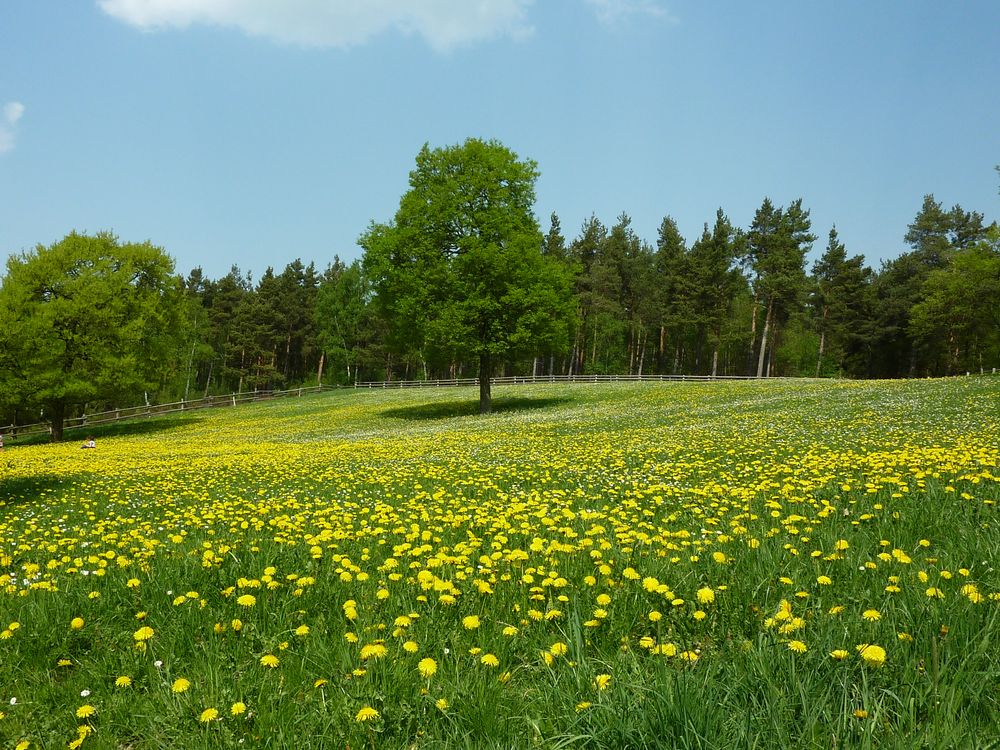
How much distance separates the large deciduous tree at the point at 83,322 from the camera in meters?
30.3

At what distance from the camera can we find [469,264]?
2895 centimetres

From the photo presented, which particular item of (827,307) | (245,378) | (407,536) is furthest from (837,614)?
(245,378)

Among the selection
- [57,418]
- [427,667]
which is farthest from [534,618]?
[57,418]

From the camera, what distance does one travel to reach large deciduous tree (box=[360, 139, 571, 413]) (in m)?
28.7

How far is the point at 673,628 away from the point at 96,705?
3.38m

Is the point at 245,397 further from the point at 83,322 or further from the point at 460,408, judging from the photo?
the point at 460,408

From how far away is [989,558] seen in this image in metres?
4.11

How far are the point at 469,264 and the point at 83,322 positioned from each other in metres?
22.8

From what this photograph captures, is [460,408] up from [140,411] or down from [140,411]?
up

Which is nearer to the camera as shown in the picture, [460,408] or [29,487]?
[29,487]

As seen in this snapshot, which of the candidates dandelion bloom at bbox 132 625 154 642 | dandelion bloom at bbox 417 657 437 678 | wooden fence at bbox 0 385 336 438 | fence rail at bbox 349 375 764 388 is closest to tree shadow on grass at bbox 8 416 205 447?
wooden fence at bbox 0 385 336 438

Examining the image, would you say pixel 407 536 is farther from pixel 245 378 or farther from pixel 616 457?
pixel 245 378

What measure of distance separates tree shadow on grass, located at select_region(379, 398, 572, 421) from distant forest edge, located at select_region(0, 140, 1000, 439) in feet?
7.93

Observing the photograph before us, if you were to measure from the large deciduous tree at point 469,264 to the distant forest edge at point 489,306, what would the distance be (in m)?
0.11
